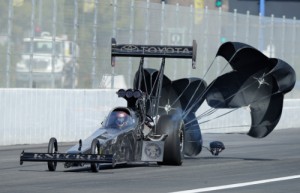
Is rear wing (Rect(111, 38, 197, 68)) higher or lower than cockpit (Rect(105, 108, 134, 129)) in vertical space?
higher

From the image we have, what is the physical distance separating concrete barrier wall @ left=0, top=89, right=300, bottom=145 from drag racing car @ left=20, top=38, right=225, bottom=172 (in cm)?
433

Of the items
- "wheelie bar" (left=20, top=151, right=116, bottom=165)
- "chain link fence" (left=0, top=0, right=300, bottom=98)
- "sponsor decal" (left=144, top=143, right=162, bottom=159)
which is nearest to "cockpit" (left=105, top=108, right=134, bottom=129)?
"sponsor decal" (left=144, top=143, right=162, bottom=159)

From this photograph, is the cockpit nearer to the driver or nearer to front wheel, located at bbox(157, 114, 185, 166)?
the driver

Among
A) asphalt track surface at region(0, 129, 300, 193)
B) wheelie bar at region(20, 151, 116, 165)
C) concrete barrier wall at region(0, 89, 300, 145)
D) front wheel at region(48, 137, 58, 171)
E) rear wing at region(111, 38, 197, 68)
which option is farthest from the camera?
concrete barrier wall at region(0, 89, 300, 145)

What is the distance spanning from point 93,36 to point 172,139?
426 inches

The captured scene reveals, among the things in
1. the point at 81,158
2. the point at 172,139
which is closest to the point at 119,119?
the point at 172,139

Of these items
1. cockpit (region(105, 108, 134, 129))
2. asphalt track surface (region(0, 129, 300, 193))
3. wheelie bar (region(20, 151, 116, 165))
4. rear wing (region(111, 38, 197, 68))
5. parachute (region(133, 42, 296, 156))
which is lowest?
asphalt track surface (region(0, 129, 300, 193))

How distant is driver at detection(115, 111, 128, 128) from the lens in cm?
1933

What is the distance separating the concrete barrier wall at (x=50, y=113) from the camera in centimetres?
2675

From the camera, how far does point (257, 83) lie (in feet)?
76.9

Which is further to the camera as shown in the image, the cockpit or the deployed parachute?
the deployed parachute

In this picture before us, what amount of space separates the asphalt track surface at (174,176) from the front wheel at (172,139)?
266 mm

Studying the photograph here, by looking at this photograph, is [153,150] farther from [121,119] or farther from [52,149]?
[52,149]

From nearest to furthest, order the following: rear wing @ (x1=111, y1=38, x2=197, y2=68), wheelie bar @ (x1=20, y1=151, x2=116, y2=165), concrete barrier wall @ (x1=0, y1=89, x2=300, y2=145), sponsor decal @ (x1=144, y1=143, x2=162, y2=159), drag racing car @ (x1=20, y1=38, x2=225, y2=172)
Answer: wheelie bar @ (x1=20, y1=151, x2=116, y2=165), drag racing car @ (x1=20, y1=38, x2=225, y2=172), sponsor decal @ (x1=144, y1=143, x2=162, y2=159), rear wing @ (x1=111, y1=38, x2=197, y2=68), concrete barrier wall @ (x1=0, y1=89, x2=300, y2=145)
